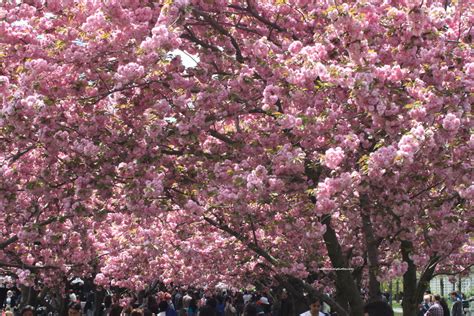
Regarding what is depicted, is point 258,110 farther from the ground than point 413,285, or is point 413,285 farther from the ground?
point 258,110

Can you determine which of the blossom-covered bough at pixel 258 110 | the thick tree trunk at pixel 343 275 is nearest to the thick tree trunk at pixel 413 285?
the blossom-covered bough at pixel 258 110

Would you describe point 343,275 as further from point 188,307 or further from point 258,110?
point 188,307

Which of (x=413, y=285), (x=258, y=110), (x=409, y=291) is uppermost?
(x=258, y=110)

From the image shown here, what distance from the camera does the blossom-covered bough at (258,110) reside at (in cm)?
717

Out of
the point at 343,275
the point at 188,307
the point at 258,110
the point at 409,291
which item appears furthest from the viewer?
the point at 188,307

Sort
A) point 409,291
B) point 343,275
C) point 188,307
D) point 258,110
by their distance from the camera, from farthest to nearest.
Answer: point 188,307, point 409,291, point 343,275, point 258,110

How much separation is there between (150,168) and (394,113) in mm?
3008

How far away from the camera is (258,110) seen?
354 inches

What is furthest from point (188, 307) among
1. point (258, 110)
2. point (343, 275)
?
point (258, 110)

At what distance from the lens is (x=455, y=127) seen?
265 inches

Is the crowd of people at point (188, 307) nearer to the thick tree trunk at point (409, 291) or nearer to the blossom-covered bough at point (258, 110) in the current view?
the thick tree trunk at point (409, 291)

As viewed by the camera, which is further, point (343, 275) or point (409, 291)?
point (409, 291)

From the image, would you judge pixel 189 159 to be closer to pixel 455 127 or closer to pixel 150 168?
pixel 150 168

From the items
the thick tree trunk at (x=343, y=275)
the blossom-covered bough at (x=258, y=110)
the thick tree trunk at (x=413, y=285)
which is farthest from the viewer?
the thick tree trunk at (x=413, y=285)
